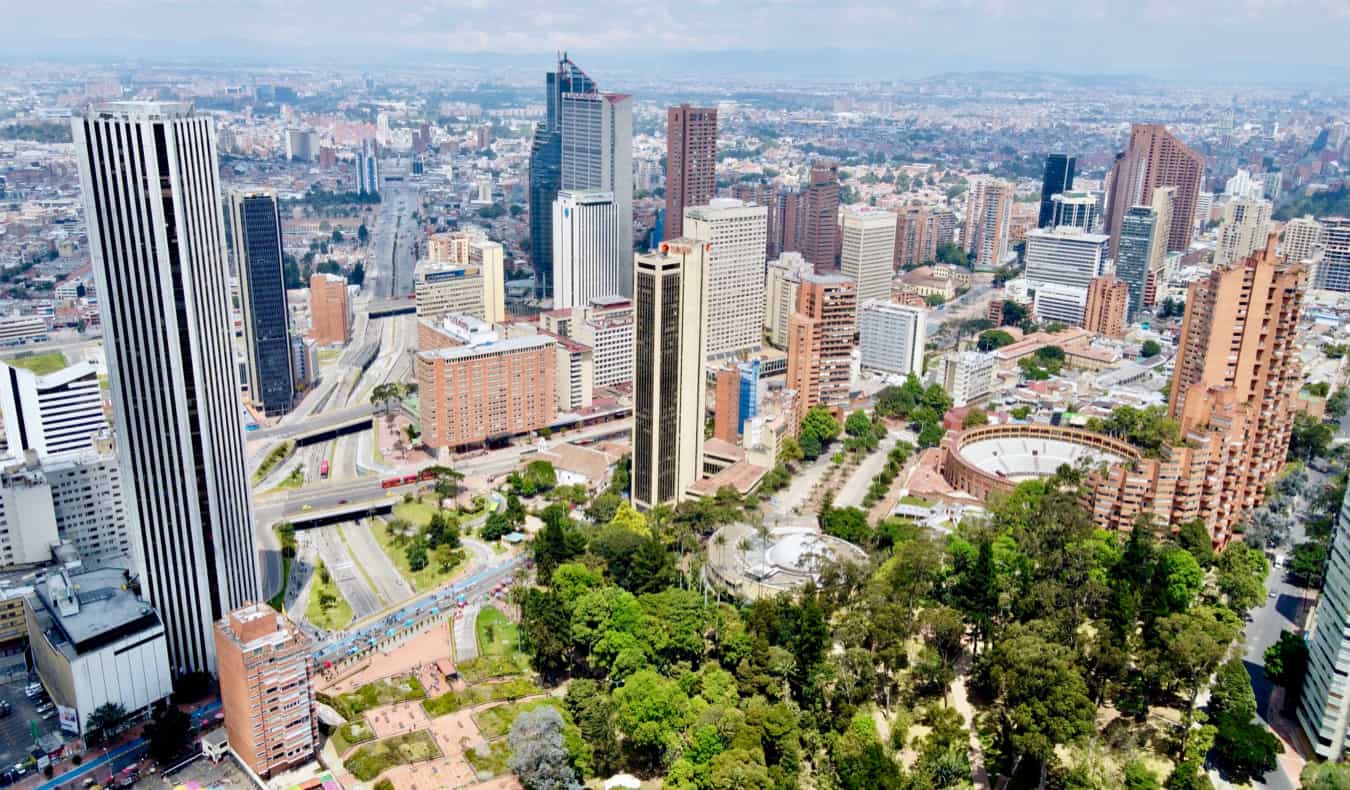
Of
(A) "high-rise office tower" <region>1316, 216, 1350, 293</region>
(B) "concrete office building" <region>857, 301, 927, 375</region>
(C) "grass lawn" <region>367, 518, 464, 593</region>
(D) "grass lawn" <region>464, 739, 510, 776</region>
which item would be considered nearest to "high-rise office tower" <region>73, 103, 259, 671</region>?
(C) "grass lawn" <region>367, 518, 464, 593</region>

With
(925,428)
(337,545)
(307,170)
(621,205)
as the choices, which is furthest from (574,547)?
(307,170)

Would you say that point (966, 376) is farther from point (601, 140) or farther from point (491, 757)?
point (601, 140)

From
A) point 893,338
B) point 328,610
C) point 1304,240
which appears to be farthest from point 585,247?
point 1304,240

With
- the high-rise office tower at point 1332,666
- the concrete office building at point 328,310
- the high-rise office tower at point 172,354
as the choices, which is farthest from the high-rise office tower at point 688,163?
the high-rise office tower at point 1332,666

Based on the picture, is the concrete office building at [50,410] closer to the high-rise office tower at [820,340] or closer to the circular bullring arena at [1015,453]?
the high-rise office tower at [820,340]

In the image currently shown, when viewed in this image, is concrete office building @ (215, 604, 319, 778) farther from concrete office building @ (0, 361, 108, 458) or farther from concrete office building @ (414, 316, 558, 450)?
concrete office building @ (414, 316, 558, 450)

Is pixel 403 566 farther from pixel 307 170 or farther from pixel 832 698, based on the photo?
pixel 307 170
